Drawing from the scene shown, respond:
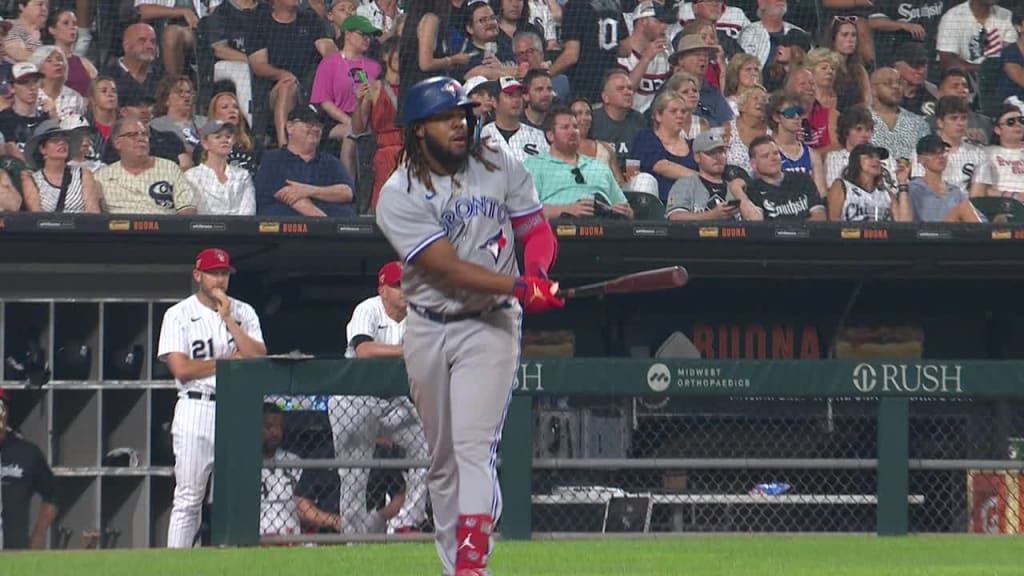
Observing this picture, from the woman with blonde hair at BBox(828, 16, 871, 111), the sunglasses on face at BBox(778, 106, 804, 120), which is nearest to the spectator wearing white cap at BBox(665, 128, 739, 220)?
the sunglasses on face at BBox(778, 106, 804, 120)

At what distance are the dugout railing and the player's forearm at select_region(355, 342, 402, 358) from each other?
35.5 inches

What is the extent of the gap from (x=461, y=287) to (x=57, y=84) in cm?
644

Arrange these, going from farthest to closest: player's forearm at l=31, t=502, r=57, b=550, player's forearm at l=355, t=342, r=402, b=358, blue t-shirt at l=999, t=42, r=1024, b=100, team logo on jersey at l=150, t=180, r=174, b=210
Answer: blue t-shirt at l=999, t=42, r=1024, b=100, team logo on jersey at l=150, t=180, r=174, b=210, player's forearm at l=31, t=502, r=57, b=550, player's forearm at l=355, t=342, r=402, b=358

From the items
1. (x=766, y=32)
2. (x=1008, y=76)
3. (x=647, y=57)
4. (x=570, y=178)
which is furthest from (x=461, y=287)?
(x=1008, y=76)

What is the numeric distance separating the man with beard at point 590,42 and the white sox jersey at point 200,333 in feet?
11.3

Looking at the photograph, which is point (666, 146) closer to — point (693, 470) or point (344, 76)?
point (344, 76)

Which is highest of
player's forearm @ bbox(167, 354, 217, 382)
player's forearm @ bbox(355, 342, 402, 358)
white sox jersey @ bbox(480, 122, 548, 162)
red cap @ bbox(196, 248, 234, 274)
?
white sox jersey @ bbox(480, 122, 548, 162)

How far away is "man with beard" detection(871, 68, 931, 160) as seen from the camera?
36.2 ft

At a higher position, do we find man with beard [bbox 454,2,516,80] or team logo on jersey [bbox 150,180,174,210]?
man with beard [bbox 454,2,516,80]

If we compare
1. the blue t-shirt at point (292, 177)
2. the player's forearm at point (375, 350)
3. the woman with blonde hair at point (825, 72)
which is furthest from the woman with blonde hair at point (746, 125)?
the player's forearm at point (375, 350)

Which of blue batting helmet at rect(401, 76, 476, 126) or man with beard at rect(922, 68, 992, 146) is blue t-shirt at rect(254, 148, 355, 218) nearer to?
man with beard at rect(922, 68, 992, 146)

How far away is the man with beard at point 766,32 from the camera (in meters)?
11.5

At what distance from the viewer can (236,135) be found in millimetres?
10383

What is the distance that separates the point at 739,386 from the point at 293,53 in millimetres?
4507
